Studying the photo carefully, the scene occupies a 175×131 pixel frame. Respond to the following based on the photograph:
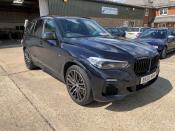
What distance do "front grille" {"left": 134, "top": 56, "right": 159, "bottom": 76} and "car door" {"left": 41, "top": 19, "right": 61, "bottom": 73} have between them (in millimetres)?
1678

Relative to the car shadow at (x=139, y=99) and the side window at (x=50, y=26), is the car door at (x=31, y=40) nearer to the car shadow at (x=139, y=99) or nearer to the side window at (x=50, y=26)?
the side window at (x=50, y=26)

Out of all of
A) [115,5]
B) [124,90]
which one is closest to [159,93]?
[124,90]

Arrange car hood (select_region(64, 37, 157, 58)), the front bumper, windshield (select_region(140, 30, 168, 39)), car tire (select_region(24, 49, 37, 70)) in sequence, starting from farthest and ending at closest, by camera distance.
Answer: windshield (select_region(140, 30, 168, 39))
car tire (select_region(24, 49, 37, 70))
car hood (select_region(64, 37, 157, 58))
the front bumper

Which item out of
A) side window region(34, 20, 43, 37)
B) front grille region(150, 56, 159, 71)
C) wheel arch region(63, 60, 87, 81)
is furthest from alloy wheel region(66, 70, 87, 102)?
side window region(34, 20, 43, 37)

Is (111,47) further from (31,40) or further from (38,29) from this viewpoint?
(31,40)

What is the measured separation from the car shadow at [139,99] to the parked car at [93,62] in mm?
395

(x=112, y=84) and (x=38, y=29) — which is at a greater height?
(x=38, y=29)

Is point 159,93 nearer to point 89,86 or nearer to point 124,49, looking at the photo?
point 124,49

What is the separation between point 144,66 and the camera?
3807 millimetres

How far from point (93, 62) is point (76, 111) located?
38.5 inches

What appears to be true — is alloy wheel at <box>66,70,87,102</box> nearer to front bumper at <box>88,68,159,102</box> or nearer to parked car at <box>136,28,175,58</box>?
front bumper at <box>88,68,159,102</box>

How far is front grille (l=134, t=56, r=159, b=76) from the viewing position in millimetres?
3635

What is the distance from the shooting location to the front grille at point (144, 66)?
3635mm

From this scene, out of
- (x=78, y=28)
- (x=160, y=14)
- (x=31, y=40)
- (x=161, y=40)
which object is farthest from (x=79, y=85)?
(x=160, y=14)
